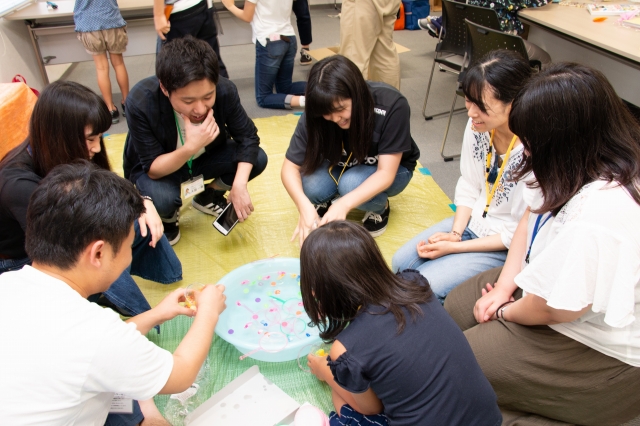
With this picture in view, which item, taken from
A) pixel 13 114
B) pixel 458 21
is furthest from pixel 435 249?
pixel 13 114

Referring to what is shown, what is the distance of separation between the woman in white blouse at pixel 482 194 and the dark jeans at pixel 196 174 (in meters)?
0.89

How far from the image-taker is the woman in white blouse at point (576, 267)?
101cm

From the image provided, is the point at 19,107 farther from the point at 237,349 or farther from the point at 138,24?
the point at 237,349

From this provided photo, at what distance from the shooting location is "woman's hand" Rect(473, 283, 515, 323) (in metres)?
1.39

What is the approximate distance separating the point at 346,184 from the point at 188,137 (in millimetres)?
674

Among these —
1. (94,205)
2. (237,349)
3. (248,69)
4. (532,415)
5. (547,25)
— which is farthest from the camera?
(248,69)

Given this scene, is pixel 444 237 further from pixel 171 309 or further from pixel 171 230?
pixel 171 230

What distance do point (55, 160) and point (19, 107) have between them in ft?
4.76

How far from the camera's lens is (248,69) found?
4473 millimetres

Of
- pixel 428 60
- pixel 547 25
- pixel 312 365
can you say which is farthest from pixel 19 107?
pixel 428 60

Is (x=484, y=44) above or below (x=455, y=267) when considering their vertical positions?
above

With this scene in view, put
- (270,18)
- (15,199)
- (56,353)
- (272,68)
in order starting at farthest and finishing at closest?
(272,68) → (270,18) → (15,199) → (56,353)

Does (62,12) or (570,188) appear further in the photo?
(62,12)

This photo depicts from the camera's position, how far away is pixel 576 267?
1.03m
